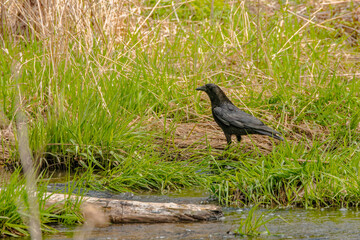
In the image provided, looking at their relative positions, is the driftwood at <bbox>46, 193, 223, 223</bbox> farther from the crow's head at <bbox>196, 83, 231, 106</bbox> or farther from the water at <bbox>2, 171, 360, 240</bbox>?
the crow's head at <bbox>196, 83, 231, 106</bbox>

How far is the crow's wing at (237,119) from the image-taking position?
20.1ft

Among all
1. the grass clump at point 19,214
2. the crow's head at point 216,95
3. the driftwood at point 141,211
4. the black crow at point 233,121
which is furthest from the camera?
the crow's head at point 216,95

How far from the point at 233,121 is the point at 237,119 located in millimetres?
64

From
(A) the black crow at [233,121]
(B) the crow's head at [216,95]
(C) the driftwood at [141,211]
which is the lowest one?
(C) the driftwood at [141,211]

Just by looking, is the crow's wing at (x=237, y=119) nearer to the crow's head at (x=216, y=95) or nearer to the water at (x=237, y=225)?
the crow's head at (x=216, y=95)

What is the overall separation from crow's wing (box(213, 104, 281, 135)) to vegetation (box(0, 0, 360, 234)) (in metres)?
0.21

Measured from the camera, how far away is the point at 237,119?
247 inches

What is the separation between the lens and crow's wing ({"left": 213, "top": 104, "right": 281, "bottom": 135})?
6.13 metres

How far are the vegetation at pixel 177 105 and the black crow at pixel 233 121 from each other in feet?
0.59

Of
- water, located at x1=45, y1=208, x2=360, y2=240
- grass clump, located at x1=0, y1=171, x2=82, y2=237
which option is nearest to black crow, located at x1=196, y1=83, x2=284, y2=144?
water, located at x1=45, y1=208, x2=360, y2=240

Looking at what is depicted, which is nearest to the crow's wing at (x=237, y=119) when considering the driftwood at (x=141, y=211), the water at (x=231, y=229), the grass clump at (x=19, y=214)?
the water at (x=231, y=229)

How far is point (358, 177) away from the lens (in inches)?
184

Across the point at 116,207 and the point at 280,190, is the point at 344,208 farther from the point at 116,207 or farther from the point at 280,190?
the point at 116,207

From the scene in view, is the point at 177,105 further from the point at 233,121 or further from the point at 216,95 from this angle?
the point at 233,121
